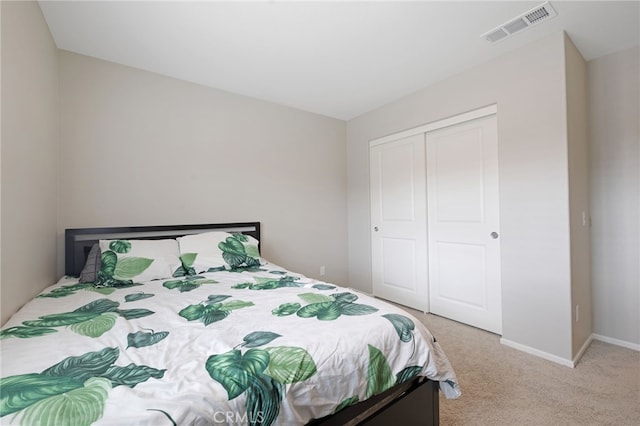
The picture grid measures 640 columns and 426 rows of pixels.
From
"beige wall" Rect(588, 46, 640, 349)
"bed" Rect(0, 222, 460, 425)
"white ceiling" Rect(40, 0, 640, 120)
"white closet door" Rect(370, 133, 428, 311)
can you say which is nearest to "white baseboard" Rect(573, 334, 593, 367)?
"beige wall" Rect(588, 46, 640, 349)

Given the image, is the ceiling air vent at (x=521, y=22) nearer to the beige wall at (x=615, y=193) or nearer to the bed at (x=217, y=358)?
the beige wall at (x=615, y=193)

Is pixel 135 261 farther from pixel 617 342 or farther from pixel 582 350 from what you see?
pixel 617 342

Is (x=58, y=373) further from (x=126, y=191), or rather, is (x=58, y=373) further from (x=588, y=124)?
(x=588, y=124)

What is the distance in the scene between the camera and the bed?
0.71 m

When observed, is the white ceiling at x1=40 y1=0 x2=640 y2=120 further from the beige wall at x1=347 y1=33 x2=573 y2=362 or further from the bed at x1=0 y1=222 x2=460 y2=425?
the bed at x1=0 y1=222 x2=460 y2=425

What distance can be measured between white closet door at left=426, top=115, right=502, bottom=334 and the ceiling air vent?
2.09 feet

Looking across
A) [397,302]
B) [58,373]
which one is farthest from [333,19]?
[397,302]

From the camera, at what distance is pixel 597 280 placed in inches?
94.3

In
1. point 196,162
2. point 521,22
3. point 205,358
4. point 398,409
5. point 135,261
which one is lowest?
point 398,409

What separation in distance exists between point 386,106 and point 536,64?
4.85 feet

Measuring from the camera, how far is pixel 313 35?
2.06 metres

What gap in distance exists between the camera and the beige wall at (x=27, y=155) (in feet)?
4.46

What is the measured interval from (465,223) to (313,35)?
206 centimetres

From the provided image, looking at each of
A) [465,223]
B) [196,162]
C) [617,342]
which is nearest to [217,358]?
[196,162]
